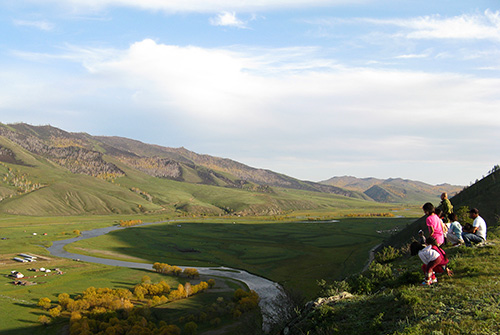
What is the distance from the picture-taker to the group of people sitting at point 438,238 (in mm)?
21516

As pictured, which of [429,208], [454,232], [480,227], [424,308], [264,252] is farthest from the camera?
[264,252]

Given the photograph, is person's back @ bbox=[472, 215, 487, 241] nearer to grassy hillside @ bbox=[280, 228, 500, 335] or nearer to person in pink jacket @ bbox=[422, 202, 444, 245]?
grassy hillside @ bbox=[280, 228, 500, 335]

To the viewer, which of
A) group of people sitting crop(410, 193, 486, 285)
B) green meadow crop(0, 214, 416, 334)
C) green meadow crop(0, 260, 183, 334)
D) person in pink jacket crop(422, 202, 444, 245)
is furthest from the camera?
green meadow crop(0, 214, 416, 334)

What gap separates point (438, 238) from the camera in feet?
81.1

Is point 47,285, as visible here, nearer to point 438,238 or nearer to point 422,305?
point 438,238

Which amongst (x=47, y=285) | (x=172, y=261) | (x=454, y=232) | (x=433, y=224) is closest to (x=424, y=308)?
(x=433, y=224)

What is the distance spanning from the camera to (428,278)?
21.4m

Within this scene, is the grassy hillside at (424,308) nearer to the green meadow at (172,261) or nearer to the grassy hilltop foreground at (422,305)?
the grassy hilltop foreground at (422,305)

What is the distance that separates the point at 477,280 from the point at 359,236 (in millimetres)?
182301

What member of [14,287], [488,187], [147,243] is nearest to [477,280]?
[488,187]

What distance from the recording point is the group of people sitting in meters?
21.5

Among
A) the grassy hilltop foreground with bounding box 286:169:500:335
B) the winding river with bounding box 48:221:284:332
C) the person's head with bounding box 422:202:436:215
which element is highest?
the person's head with bounding box 422:202:436:215

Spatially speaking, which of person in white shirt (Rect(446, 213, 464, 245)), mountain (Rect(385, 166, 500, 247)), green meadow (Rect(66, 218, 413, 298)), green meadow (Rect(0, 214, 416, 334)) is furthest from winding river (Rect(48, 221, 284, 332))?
person in white shirt (Rect(446, 213, 464, 245))

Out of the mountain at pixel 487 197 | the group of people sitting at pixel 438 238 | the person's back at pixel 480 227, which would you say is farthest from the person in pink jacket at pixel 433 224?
the mountain at pixel 487 197
